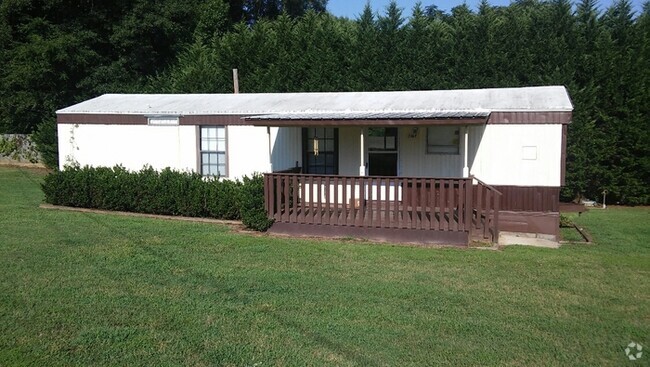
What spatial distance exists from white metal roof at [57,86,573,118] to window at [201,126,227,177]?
1.43 feet

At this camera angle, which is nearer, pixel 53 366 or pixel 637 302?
pixel 53 366

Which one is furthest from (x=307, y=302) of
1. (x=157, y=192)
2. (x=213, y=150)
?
(x=213, y=150)

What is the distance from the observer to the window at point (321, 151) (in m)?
12.7

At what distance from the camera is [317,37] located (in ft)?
61.3

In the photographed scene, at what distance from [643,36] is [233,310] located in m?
15.2

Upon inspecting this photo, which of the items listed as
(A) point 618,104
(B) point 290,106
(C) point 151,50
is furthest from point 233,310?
(C) point 151,50

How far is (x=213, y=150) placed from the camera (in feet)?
43.2

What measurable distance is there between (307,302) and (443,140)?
6655 mm

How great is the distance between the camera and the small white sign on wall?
10.9 m

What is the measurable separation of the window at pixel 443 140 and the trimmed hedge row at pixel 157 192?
3.59 m

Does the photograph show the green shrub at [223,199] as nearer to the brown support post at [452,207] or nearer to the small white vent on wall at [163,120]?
the small white vent on wall at [163,120]

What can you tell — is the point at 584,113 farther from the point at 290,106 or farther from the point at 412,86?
the point at 290,106

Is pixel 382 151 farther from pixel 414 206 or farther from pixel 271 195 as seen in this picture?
pixel 271 195

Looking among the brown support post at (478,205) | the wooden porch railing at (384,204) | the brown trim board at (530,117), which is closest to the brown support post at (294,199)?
the wooden porch railing at (384,204)
